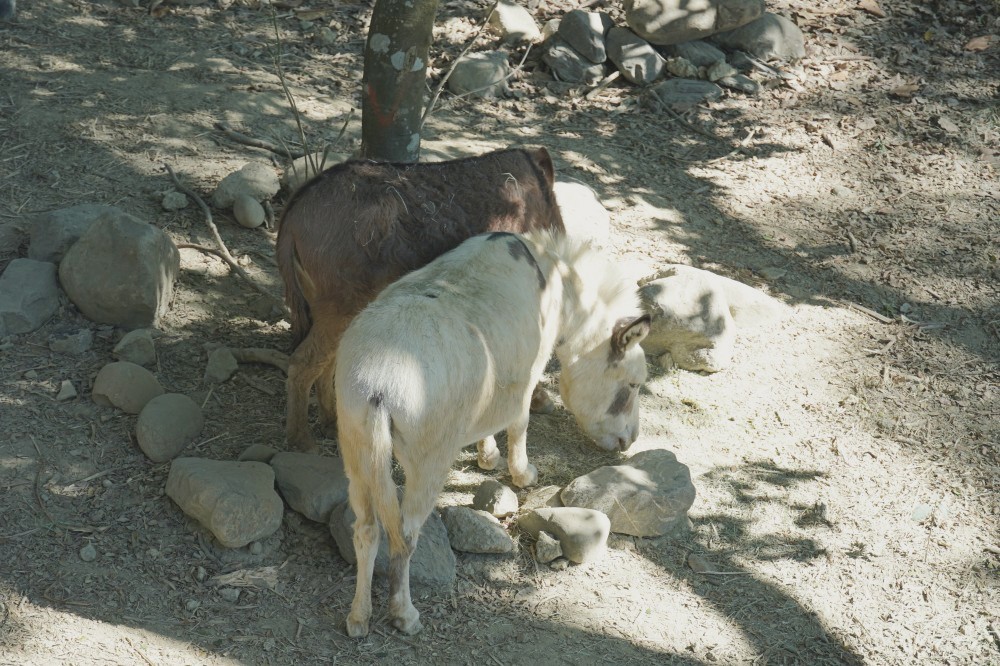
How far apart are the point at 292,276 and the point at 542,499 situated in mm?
1712

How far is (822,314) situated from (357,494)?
3884 millimetres

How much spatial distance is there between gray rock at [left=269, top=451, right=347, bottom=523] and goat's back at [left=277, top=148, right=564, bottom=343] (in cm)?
68

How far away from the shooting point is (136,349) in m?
4.64

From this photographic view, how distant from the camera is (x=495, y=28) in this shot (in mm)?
8125

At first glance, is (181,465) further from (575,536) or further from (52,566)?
(575,536)

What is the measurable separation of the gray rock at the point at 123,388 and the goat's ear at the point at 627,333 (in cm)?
242

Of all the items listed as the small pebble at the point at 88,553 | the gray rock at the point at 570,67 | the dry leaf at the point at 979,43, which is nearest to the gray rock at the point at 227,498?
the small pebble at the point at 88,553

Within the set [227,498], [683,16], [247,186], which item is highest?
[683,16]

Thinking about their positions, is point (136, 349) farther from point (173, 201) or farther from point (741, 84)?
point (741, 84)

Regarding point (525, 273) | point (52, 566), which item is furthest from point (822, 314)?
point (52, 566)

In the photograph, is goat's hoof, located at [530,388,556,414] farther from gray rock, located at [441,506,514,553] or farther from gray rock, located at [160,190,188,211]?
gray rock, located at [160,190,188,211]

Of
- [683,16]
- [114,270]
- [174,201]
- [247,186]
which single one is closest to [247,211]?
[247,186]

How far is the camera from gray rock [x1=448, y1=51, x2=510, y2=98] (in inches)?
297

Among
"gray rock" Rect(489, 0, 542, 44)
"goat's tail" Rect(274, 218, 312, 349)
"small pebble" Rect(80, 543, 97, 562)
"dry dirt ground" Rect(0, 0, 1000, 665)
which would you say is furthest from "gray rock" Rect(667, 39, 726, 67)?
"small pebble" Rect(80, 543, 97, 562)
